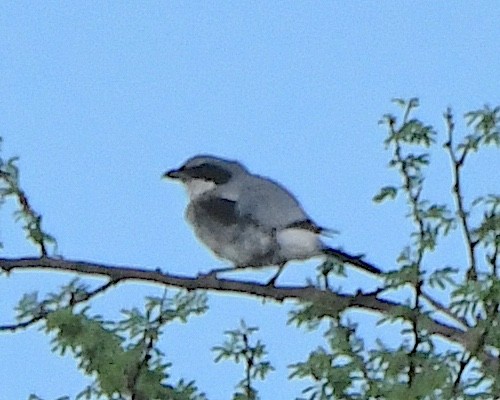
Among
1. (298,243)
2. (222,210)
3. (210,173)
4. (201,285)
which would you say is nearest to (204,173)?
(210,173)

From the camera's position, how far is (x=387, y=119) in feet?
4.07

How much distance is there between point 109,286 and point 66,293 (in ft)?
0.31

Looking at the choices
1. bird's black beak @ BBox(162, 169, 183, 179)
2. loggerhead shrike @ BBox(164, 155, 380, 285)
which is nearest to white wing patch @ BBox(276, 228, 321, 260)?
loggerhead shrike @ BBox(164, 155, 380, 285)

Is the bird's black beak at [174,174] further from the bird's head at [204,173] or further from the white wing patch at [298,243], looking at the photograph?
the white wing patch at [298,243]

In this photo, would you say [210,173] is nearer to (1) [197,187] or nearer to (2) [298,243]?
(1) [197,187]

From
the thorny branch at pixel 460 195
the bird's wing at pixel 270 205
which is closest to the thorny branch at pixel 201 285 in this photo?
the thorny branch at pixel 460 195

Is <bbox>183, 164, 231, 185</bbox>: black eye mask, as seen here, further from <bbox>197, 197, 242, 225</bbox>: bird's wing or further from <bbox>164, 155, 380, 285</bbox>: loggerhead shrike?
<bbox>197, 197, 242, 225</bbox>: bird's wing

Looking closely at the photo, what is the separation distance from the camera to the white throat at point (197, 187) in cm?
253

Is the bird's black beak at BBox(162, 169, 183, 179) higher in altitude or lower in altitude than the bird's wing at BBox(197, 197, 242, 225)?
higher

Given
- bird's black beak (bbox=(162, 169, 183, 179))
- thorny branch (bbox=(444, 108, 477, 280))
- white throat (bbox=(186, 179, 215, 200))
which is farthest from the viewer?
bird's black beak (bbox=(162, 169, 183, 179))

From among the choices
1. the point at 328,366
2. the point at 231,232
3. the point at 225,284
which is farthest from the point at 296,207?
the point at 328,366

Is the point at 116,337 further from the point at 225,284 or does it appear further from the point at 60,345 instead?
the point at 225,284

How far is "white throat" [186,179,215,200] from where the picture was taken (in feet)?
8.29

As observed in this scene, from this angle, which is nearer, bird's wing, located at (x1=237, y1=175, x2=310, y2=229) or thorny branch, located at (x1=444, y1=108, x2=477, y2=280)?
thorny branch, located at (x1=444, y1=108, x2=477, y2=280)
